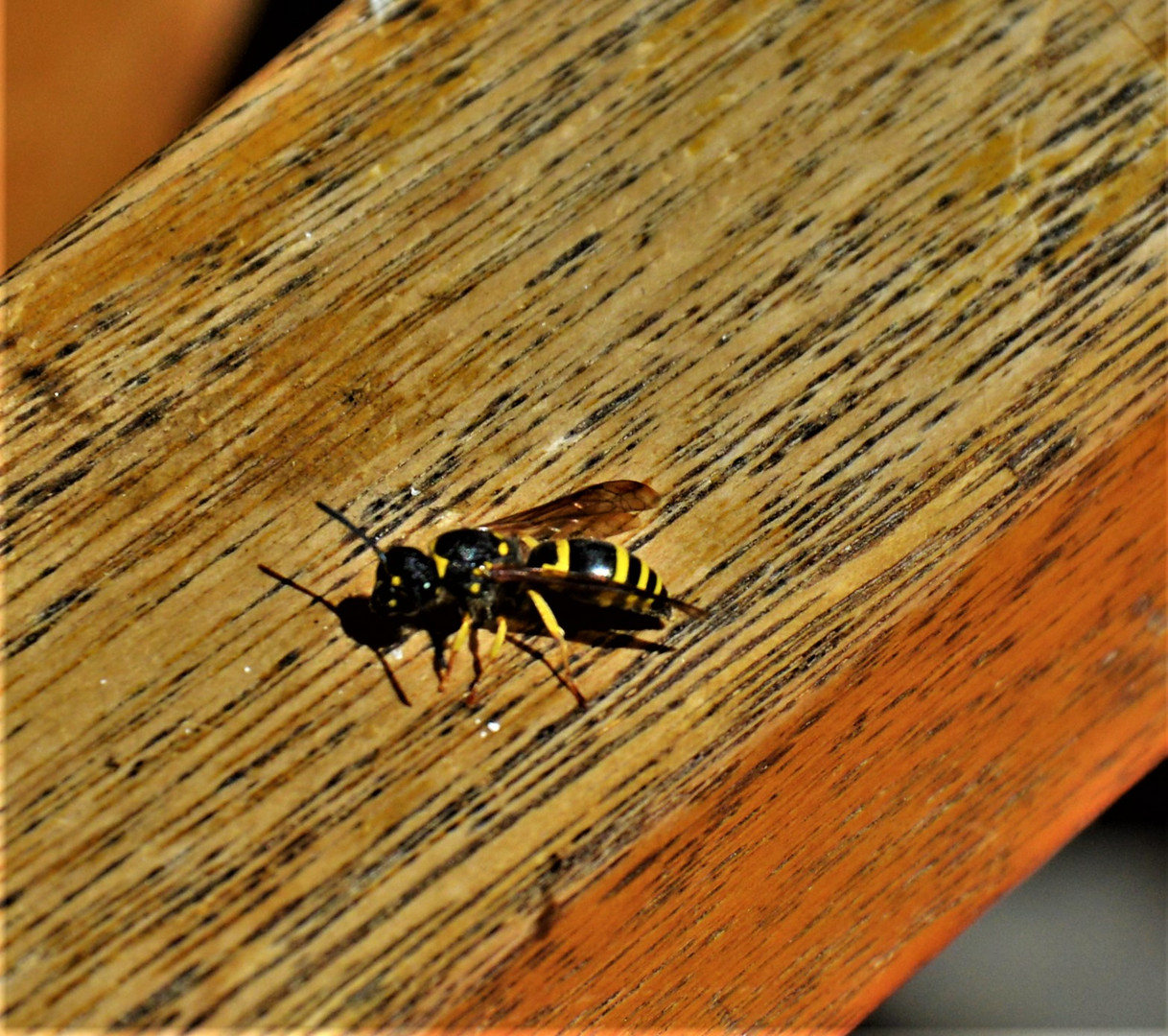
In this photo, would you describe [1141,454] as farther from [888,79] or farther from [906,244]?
[888,79]

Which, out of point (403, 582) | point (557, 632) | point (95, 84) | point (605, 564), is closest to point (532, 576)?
point (605, 564)

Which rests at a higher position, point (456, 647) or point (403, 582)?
point (403, 582)

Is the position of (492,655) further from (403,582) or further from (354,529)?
(354,529)

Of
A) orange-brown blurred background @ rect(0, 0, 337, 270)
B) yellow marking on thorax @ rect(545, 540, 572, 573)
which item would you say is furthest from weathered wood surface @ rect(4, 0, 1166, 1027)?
orange-brown blurred background @ rect(0, 0, 337, 270)

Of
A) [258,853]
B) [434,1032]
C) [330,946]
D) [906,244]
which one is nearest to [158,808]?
[258,853]

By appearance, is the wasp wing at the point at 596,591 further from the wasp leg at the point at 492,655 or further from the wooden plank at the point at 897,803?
the wooden plank at the point at 897,803

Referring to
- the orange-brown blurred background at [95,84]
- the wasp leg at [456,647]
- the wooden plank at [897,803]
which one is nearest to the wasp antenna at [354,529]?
the wasp leg at [456,647]
